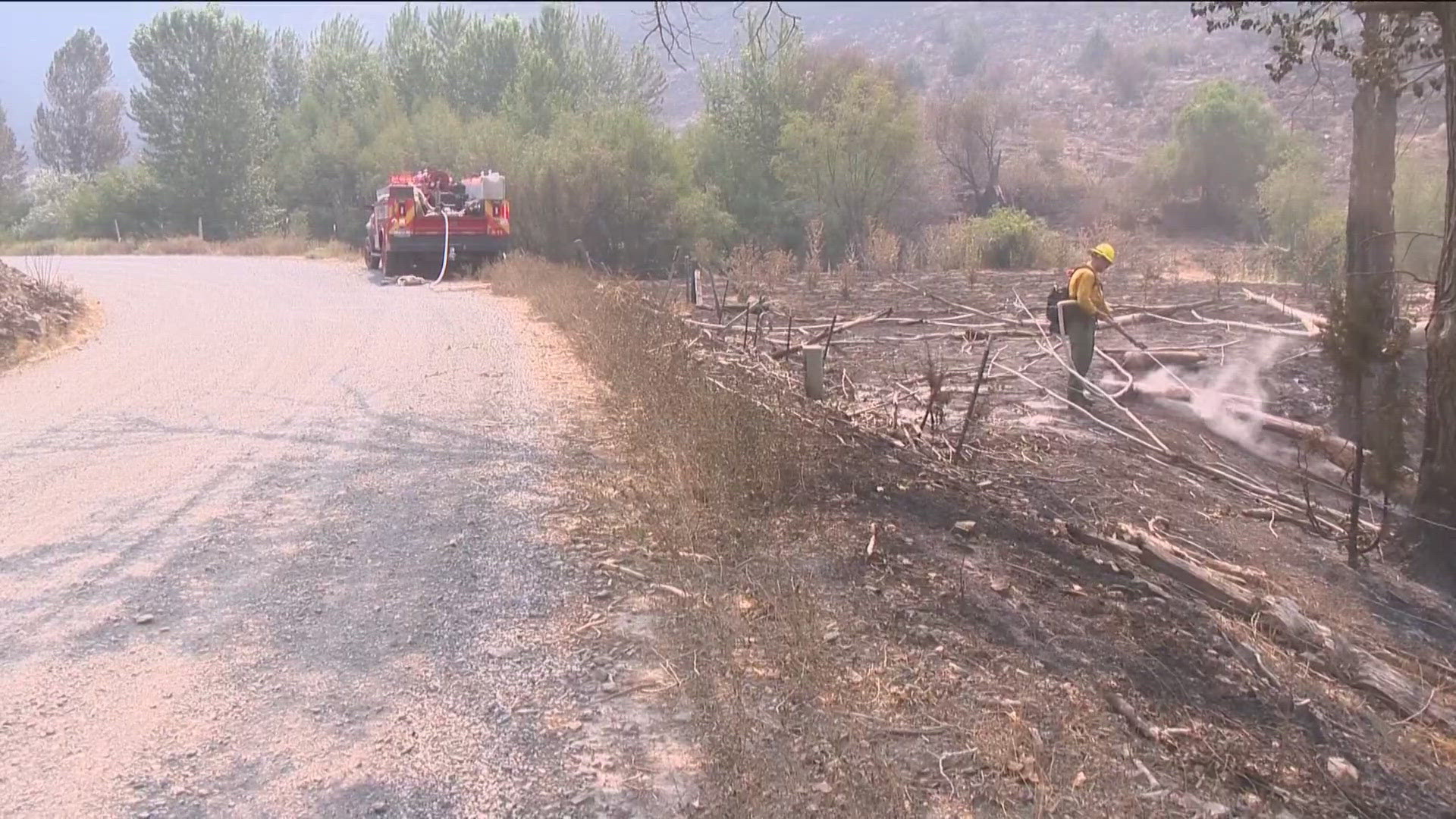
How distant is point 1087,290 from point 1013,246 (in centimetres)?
1715

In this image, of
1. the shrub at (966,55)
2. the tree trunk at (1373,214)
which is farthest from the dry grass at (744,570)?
the shrub at (966,55)

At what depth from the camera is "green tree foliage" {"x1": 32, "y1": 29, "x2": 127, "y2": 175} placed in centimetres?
7256

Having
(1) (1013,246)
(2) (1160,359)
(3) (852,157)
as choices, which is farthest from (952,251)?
(2) (1160,359)

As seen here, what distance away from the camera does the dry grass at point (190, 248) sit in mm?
34938

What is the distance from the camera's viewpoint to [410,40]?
174 feet

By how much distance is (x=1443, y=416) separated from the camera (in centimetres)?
619

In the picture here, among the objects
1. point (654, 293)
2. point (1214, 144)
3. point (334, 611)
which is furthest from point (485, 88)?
point (334, 611)

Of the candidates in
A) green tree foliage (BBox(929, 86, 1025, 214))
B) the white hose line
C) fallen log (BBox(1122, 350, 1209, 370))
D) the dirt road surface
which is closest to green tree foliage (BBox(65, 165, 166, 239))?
the white hose line

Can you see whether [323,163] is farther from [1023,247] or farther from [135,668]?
[135,668]

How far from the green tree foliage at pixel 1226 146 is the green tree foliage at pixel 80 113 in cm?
6529

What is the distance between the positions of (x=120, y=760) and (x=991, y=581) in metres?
3.57

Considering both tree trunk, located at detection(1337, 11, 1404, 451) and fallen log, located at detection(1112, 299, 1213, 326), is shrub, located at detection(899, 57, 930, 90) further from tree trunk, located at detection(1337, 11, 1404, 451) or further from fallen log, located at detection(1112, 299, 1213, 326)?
tree trunk, located at detection(1337, 11, 1404, 451)

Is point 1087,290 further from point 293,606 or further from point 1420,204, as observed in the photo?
point 1420,204

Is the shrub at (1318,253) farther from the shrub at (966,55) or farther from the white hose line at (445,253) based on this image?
the white hose line at (445,253)
